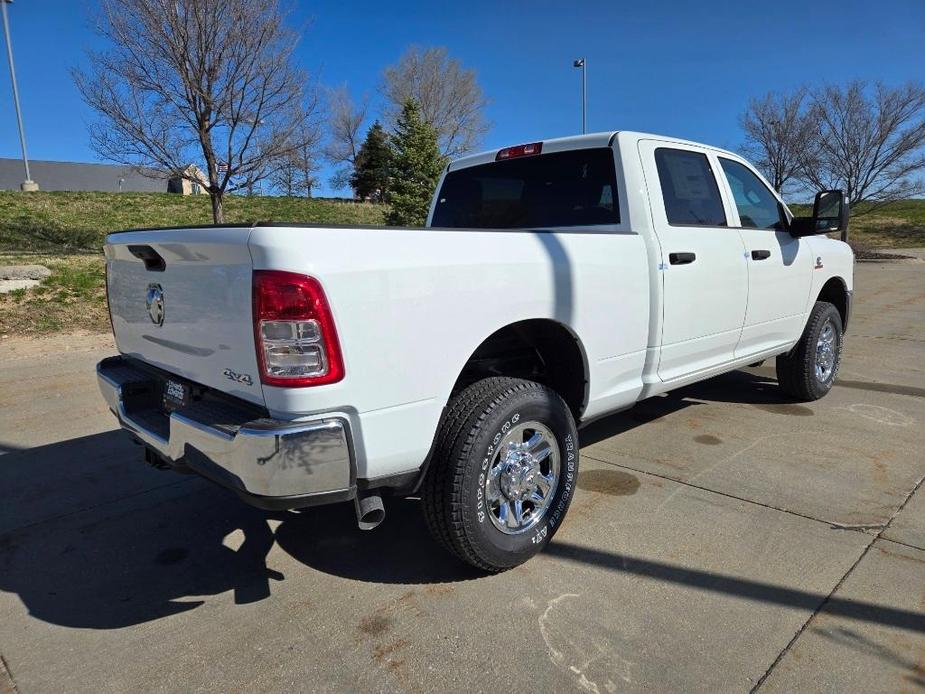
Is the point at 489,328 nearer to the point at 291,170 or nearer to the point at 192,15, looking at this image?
the point at 192,15

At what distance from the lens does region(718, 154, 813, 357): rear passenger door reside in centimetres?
424

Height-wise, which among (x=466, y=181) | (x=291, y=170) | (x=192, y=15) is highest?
(x=192, y=15)

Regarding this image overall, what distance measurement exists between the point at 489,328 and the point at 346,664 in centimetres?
135

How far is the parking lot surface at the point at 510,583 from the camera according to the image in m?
2.25

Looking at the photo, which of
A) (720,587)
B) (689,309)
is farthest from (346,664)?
(689,309)

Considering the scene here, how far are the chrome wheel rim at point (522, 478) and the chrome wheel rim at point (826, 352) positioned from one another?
3328 mm

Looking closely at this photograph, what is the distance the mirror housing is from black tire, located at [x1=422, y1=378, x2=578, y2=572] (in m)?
2.89

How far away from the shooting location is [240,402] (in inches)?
92.9

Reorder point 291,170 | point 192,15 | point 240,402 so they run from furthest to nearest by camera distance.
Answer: point 291,170 < point 192,15 < point 240,402

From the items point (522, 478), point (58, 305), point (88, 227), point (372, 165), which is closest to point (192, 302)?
point (522, 478)

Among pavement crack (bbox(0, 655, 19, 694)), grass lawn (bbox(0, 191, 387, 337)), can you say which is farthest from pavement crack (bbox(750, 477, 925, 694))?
grass lawn (bbox(0, 191, 387, 337))

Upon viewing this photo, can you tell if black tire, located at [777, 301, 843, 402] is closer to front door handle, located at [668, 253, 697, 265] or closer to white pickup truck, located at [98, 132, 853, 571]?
white pickup truck, located at [98, 132, 853, 571]

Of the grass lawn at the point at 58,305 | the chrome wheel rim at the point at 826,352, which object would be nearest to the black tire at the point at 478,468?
the chrome wheel rim at the point at 826,352

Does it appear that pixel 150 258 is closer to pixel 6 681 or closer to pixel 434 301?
pixel 434 301
